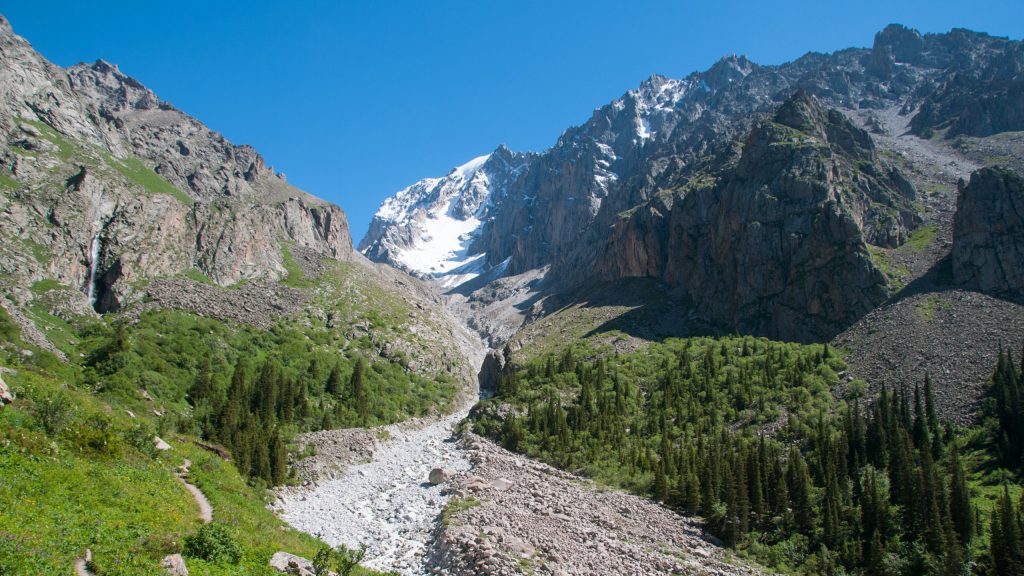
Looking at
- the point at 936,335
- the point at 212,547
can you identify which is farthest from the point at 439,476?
the point at 936,335

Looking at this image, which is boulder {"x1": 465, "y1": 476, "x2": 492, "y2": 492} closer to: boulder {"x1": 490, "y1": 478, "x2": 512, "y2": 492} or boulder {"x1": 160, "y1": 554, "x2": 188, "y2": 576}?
boulder {"x1": 490, "y1": 478, "x2": 512, "y2": 492}

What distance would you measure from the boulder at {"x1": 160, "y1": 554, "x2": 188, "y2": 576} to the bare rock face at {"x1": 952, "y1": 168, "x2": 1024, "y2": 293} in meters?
118

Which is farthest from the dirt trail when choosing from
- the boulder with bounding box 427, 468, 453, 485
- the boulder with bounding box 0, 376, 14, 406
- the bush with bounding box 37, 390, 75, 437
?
the boulder with bounding box 427, 468, 453, 485

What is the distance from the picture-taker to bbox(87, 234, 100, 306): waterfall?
239ft

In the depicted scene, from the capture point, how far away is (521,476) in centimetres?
5472

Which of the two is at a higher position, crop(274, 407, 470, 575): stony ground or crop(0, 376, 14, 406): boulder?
crop(0, 376, 14, 406): boulder

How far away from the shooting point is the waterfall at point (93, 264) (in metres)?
72.8

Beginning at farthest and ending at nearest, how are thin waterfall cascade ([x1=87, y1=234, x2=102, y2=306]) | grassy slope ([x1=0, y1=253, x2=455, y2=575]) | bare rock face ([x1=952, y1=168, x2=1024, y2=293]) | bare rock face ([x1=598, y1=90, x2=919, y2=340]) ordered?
bare rock face ([x1=598, y1=90, x2=919, y2=340])
bare rock face ([x1=952, y1=168, x2=1024, y2=293])
thin waterfall cascade ([x1=87, y1=234, x2=102, y2=306])
grassy slope ([x1=0, y1=253, x2=455, y2=575])

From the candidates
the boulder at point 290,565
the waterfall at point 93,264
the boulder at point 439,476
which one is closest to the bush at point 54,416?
the boulder at point 290,565

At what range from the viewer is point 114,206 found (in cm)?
8156

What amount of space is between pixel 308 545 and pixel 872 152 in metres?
186

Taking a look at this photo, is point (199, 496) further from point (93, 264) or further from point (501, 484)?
point (93, 264)

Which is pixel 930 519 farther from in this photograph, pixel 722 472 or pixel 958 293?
pixel 958 293

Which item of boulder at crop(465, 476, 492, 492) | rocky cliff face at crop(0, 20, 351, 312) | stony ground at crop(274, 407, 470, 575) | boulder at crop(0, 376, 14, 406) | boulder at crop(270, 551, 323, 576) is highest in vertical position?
rocky cliff face at crop(0, 20, 351, 312)
